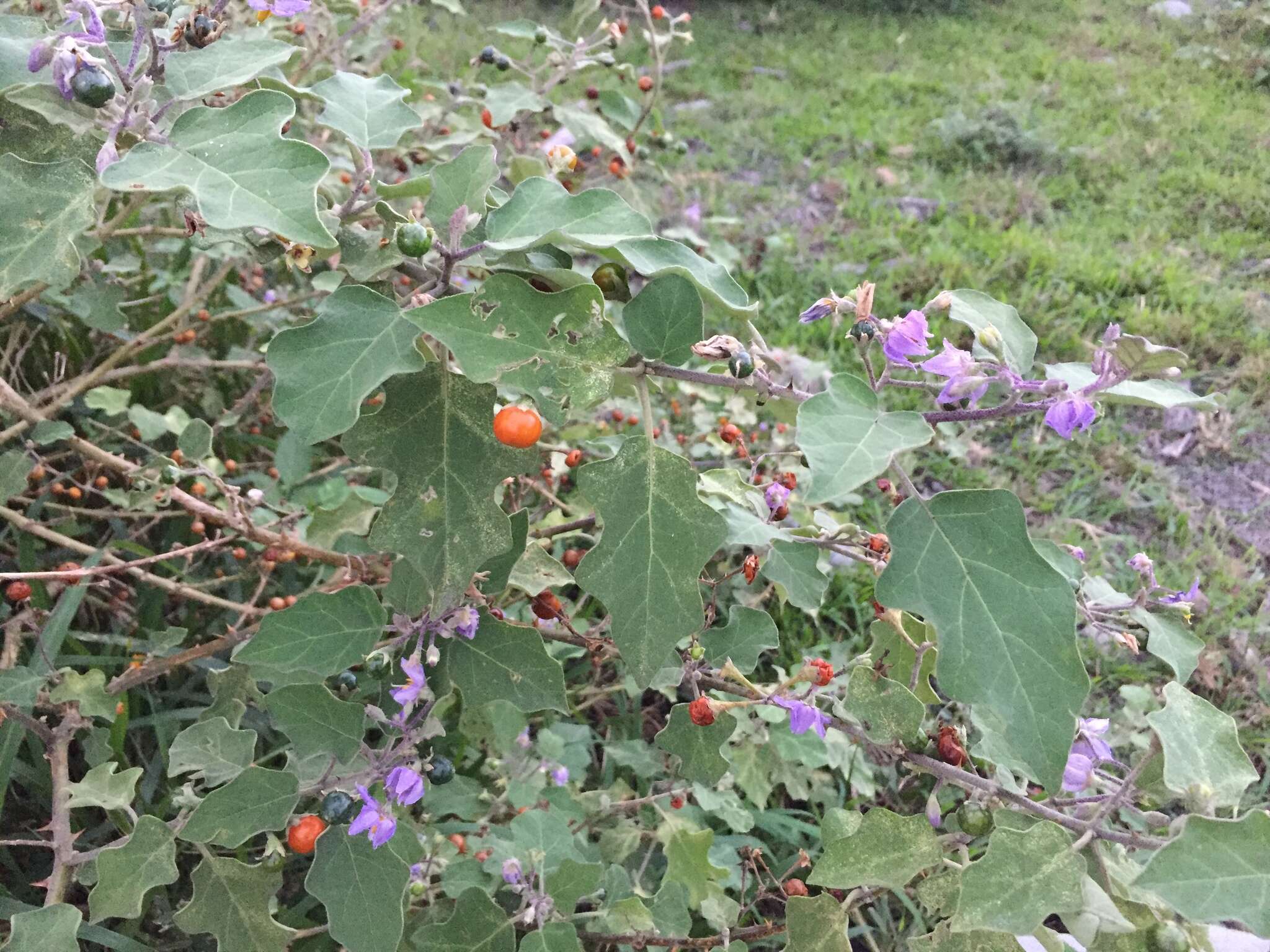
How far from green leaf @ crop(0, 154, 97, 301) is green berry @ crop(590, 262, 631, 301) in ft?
1.71

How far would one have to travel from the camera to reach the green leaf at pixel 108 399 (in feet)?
5.66

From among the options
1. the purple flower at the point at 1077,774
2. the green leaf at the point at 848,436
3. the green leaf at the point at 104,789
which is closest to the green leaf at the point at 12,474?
the green leaf at the point at 104,789

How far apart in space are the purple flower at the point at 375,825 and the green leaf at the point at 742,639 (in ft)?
1.54

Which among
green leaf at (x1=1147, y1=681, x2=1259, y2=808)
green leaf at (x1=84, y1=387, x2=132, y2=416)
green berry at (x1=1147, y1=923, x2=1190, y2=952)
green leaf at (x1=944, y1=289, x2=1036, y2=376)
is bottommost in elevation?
green leaf at (x1=84, y1=387, x2=132, y2=416)

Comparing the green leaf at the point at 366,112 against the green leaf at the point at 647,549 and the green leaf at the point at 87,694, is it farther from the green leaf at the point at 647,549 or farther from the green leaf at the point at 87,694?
the green leaf at the point at 87,694

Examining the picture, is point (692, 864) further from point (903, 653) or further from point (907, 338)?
point (907, 338)

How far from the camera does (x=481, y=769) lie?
1612 mm

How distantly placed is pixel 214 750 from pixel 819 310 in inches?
36.7

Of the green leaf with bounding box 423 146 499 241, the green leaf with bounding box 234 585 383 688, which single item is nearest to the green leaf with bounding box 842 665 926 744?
the green leaf with bounding box 234 585 383 688

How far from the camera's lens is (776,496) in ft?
4.13

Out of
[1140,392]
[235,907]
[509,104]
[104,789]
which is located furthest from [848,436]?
[509,104]

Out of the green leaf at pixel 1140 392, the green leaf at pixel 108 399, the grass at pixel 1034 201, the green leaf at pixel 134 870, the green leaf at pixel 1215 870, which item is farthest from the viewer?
the grass at pixel 1034 201

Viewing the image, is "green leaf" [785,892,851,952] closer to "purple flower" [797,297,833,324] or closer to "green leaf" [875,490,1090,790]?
"green leaf" [875,490,1090,790]

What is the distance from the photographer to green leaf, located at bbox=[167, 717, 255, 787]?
1115 mm
